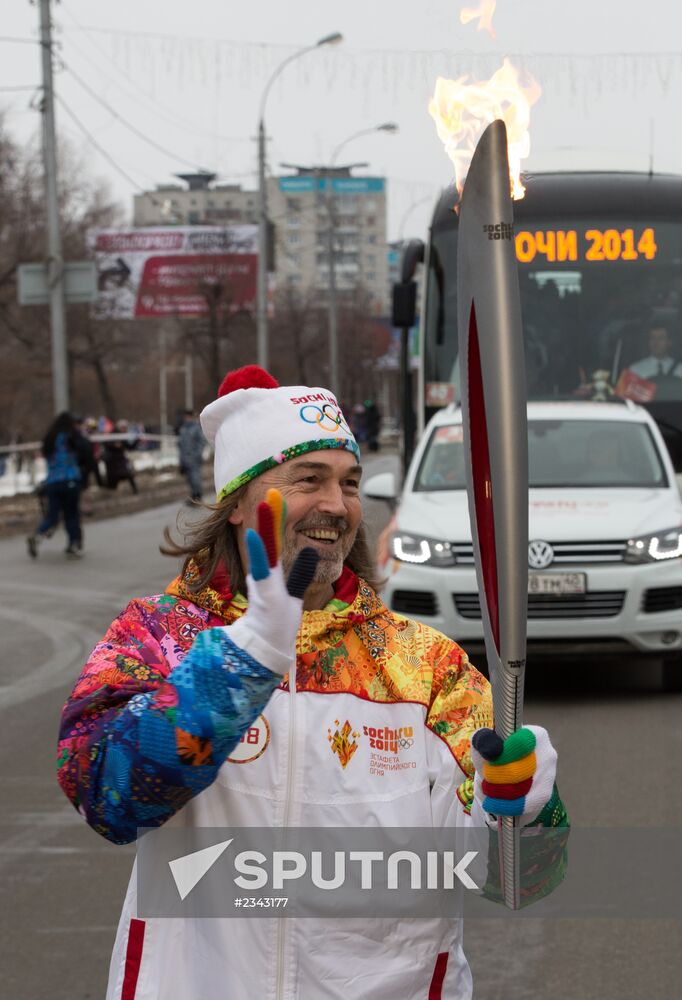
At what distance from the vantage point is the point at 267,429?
7.85 feet

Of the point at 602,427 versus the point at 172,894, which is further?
the point at 602,427

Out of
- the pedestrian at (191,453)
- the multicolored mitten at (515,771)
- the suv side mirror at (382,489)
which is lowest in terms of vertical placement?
the pedestrian at (191,453)

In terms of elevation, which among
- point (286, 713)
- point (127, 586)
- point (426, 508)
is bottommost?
point (127, 586)

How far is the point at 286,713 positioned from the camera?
2.18 meters

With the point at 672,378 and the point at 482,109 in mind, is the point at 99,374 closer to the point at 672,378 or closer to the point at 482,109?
the point at 672,378

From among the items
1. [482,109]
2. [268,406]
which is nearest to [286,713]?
[268,406]

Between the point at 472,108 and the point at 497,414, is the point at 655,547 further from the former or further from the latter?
the point at 497,414

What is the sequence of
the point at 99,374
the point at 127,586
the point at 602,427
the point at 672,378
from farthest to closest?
the point at 99,374 < the point at 127,586 < the point at 672,378 < the point at 602,427

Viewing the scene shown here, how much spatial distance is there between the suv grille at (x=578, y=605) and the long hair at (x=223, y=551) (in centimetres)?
579

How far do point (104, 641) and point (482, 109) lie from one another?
36.7 inches

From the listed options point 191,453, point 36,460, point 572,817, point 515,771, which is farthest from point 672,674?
point 36,460

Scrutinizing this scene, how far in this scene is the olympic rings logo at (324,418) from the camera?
2.41 metres

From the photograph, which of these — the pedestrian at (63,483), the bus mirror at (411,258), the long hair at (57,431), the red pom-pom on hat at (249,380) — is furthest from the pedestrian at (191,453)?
the red pom-pom on hat at (249,380)
